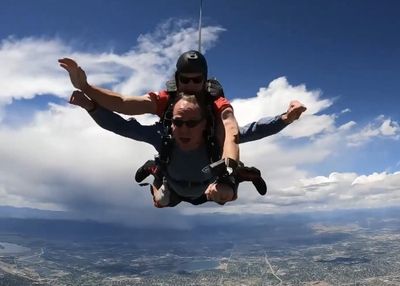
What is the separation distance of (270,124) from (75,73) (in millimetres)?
2708

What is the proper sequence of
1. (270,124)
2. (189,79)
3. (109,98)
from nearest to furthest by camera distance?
(109,98) < (189,79) < (270,124)

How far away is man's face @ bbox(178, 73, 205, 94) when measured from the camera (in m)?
5.45

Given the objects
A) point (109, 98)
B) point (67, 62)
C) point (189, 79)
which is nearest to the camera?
point (67, 62)

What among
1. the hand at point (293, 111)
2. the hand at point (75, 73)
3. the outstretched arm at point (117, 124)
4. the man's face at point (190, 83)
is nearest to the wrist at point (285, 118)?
the hand at point (293, 111)

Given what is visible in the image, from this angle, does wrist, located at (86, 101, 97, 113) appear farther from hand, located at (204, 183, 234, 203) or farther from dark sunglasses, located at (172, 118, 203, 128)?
hand, located at (204, 183, 234, 203)

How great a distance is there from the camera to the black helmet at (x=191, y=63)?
17.5 feet

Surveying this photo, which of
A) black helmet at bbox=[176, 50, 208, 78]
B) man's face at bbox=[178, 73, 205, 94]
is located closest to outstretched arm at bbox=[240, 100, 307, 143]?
man's face at bbox=[178, 73, 205, 94]

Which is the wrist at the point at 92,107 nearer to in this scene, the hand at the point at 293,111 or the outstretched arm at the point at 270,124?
the outstretched arm at the point at 270,124

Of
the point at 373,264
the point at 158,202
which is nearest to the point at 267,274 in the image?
the point at 373,264

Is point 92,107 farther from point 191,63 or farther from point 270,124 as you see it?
point 270,124

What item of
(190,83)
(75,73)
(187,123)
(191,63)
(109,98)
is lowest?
(187,123)

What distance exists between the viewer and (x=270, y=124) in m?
5.58

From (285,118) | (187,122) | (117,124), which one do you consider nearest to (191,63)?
(187,122)

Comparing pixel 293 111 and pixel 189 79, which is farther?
pixel 189 79
